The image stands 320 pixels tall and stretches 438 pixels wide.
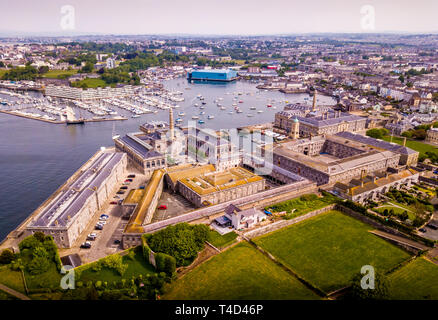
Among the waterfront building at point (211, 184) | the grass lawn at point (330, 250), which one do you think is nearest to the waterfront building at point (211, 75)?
the waterfront building at point (211, 184)

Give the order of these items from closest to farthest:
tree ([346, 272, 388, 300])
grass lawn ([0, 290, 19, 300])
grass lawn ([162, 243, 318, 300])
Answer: tree ([346, 272, 388, 300]) → grass lawn ([0, 290, 19, 300]) → grass lawn ([162, 243, 318, 300])

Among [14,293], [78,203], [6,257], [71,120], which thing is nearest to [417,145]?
[78,203]

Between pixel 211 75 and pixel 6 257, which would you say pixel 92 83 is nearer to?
pixel 211 75

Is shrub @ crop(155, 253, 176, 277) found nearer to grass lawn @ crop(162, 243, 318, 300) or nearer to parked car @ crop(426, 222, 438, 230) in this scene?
grass lawn @ crop(162, 243, 318, 300)

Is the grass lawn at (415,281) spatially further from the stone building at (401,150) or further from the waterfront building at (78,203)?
the waterfront building at (78,203)

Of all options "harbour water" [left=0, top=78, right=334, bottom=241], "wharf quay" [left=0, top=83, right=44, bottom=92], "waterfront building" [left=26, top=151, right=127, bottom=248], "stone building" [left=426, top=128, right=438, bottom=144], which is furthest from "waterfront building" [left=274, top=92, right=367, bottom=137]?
"wharf quay" [left=0, top=83, right=44, bottom=92]
